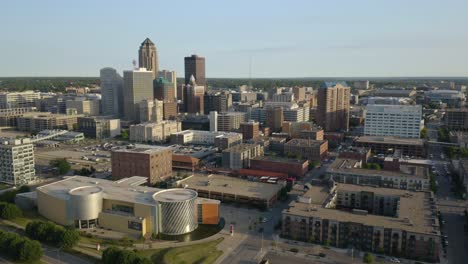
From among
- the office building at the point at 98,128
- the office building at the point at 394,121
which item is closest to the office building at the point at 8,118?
the office building at the point at 98,128

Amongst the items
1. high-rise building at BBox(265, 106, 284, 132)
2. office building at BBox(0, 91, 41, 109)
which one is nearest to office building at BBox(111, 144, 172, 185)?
high-rise building at BBox(265, 106, 284, 132)

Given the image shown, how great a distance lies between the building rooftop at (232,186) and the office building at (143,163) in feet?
15.4

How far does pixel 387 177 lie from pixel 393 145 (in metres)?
24.0

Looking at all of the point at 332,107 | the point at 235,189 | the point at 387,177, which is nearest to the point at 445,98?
the point at 332,107

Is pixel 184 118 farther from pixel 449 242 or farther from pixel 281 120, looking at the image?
pixel 449 242

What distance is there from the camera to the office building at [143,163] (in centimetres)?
5203

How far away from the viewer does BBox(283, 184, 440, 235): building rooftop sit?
33750 millimetres

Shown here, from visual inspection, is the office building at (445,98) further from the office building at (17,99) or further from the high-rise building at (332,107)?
the office building at (17,99)

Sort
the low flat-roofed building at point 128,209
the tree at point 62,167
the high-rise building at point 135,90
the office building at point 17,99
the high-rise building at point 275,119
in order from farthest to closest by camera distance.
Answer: the office building at point 17,99 < the high-rise building at point 135,90 < the high-rise building at point 275,119 < the tree at point 62,167 < the low flat-roofed building at point 128,209

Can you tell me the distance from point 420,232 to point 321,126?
6192 cm

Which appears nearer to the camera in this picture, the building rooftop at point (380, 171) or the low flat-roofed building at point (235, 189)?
the low flat-roofed building at point (235, 189)

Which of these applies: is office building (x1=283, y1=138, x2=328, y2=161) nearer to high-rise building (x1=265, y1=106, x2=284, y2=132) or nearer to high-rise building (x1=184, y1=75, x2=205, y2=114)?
high-rise building (x1=265, y1=106, x2=284, y2=132)

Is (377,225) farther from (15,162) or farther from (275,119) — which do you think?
(275,119)

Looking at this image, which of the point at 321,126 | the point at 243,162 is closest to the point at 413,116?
the point at 321,126
